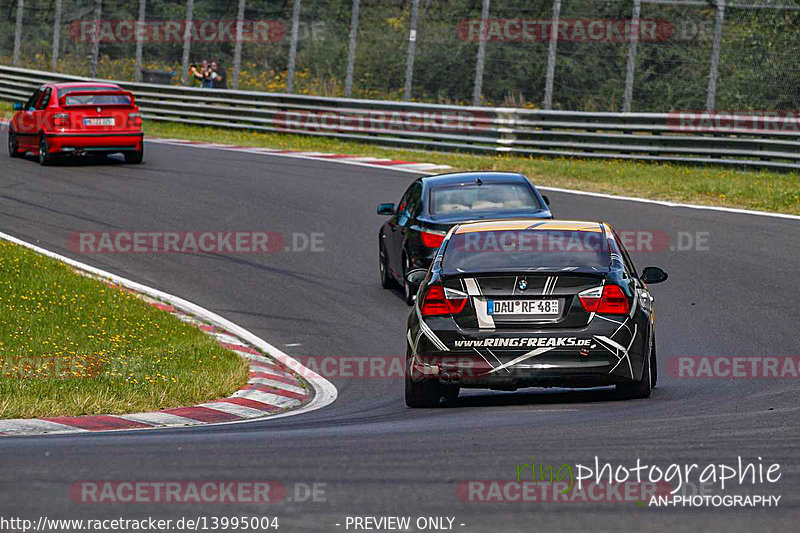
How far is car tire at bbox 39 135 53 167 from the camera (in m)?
25.6

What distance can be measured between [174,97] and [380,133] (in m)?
7.09

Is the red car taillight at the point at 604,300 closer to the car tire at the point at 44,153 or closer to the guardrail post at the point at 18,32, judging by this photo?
the car tire at the point at 44,153

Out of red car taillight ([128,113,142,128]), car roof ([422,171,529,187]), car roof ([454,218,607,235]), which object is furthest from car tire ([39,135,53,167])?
car roof ([454,218,607,235])

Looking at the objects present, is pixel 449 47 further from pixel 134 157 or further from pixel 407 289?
pixel 407 289

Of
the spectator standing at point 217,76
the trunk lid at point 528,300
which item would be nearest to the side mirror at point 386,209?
the trunk lid at point 528,300

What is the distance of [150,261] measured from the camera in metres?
17.6

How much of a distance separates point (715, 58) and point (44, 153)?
13358mm

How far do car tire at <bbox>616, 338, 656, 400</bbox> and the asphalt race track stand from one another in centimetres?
14

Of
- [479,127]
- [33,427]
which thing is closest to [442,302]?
[33,427]

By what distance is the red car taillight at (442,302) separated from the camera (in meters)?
9.19

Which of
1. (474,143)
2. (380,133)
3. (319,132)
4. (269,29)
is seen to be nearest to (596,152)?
(474,143)

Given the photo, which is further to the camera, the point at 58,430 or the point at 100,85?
the point at 100,85

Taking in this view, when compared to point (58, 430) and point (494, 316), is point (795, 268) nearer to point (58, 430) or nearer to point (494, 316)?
point (494, 316)

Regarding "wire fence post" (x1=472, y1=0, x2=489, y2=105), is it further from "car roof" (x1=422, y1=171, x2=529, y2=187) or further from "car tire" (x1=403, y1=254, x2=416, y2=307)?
"car tire" (x1=403, y1=254, x2=416, y2=307)
